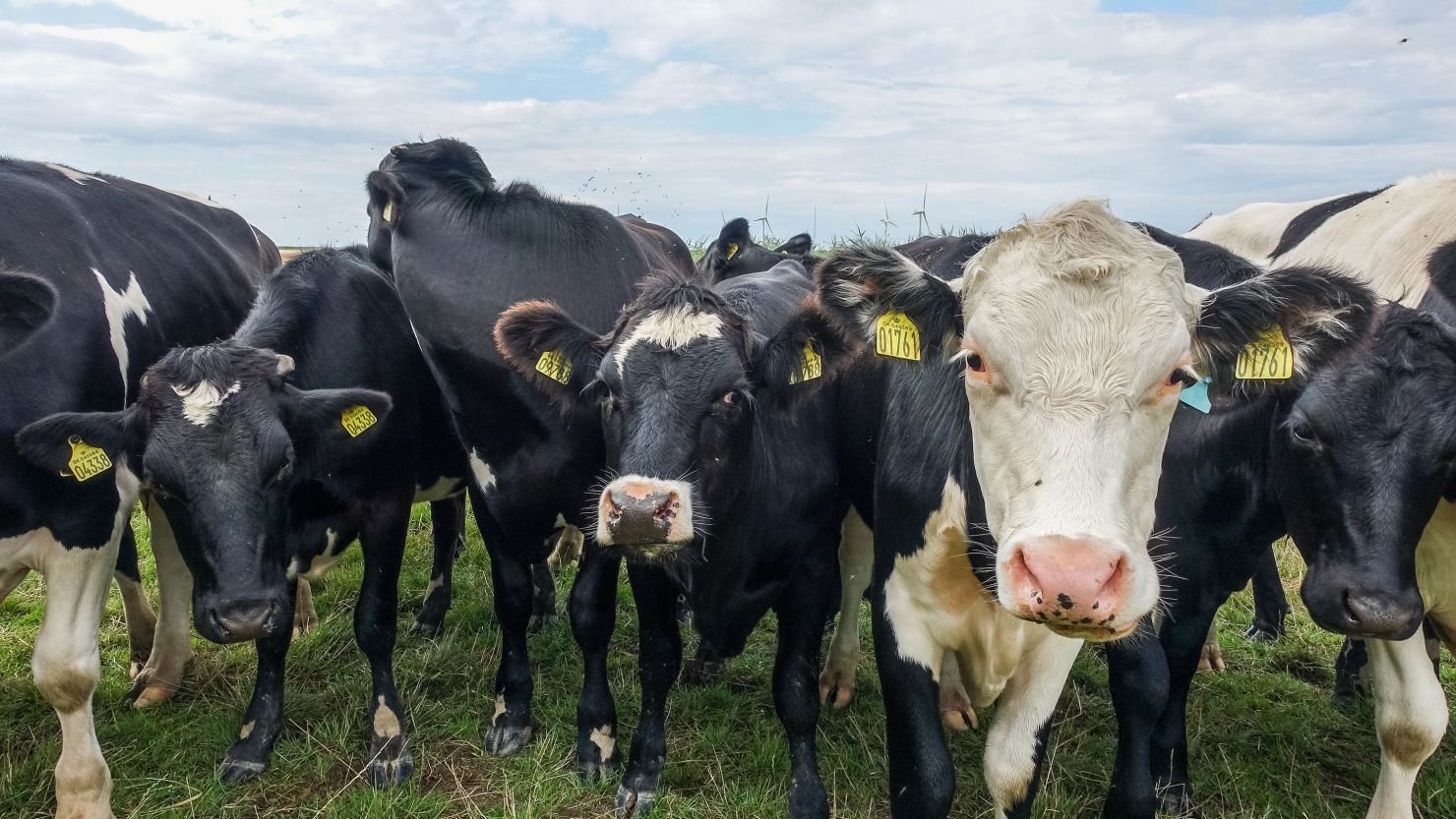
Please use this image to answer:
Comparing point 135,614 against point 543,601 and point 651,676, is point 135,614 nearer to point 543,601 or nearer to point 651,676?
point 543,601

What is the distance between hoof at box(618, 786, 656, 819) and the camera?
4008mm

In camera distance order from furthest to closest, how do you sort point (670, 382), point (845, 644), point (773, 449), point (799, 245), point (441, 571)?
1. point (799, 245)
2. point (441, 571)
3. point (845, 644)
4. point (773, 449)
5. point (670, 382)

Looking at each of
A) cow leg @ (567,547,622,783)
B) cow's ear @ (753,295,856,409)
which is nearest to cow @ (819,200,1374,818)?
cow's ear @ (753,295,856,409)

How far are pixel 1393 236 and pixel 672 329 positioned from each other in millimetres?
3265

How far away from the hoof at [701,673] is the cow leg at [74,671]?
2.52 meters

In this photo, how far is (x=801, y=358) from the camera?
12.4 feet

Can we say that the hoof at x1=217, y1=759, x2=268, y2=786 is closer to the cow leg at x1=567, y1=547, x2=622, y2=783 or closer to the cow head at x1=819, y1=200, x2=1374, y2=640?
the cow leg at x1=567, y1=547, x2=622, y2=783

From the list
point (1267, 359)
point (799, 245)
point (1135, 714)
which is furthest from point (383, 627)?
point (799, 245)

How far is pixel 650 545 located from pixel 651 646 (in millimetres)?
1006

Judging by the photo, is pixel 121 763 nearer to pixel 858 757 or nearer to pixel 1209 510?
pixel 858 757

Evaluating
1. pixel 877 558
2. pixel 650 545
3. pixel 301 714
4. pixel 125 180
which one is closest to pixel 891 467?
pixel 877 558

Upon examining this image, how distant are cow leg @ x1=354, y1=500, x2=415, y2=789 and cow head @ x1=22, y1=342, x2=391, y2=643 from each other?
629 mm

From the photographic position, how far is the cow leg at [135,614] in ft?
17.4

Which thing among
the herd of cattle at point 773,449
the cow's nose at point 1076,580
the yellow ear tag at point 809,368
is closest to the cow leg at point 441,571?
the herd of cattle at point 773,449
